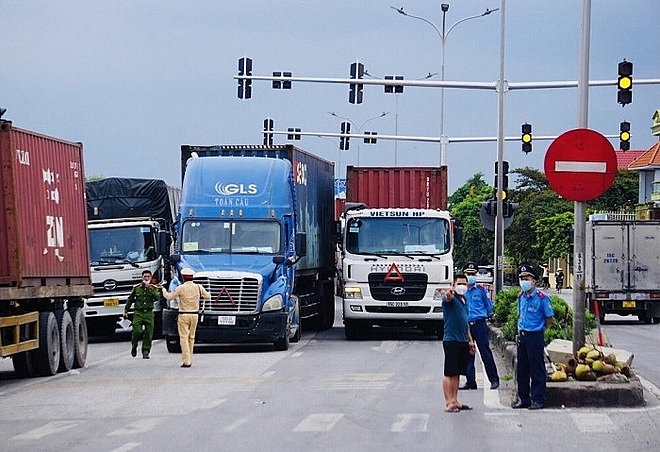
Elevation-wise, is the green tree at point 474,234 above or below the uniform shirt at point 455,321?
below

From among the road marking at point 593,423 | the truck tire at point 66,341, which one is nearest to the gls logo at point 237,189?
the truck tire at point 66,341

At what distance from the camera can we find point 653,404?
15703 millimetres

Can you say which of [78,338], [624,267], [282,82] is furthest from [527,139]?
[78,338]

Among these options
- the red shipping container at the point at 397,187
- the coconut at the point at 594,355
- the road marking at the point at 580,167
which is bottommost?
the coconut at the point at 594,355

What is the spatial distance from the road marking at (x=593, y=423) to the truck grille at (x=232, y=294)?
1100 cm

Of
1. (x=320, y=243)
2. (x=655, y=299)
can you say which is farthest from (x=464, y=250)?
(x=320, y=243)

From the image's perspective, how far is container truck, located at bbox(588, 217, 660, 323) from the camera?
38500 mm

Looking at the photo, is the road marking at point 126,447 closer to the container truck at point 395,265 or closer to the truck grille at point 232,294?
the truck grille at point 232,294

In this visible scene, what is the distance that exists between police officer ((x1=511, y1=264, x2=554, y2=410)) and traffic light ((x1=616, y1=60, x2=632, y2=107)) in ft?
38.3

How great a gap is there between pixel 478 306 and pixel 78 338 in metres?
8.13

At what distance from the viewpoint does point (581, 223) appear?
16.7 metres

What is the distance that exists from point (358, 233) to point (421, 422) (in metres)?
14.4

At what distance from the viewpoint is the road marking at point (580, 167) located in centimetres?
1559

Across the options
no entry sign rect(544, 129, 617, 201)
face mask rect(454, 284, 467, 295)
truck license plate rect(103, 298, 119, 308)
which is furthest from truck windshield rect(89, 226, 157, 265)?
no entry sign rect(544, 129, 617, 201)
